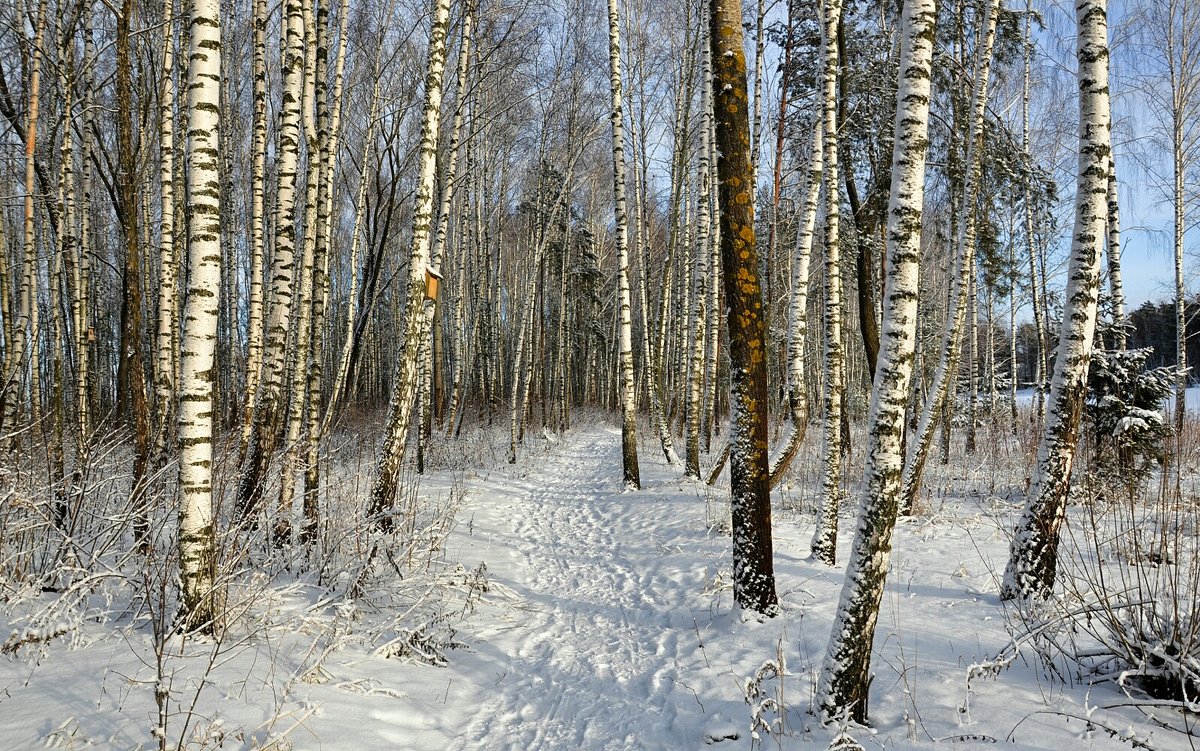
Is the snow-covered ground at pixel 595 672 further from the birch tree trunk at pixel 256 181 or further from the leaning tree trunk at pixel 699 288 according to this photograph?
the leaning tree trunk at pixel 699 288

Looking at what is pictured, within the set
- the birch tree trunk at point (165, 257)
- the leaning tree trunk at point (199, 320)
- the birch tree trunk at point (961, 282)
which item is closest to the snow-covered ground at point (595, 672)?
the leaning tree trunk at point (199, 320)

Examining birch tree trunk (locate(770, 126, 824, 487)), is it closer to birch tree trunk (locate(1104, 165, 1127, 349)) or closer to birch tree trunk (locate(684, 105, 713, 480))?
birch tree trunk (locate(684, 105, 713, 480))

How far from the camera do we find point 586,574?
19.6ft

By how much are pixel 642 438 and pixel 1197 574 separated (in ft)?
47.2

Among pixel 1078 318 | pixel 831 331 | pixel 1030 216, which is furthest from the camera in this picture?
pixel 1030 216

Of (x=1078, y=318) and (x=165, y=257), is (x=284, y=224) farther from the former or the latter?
(x=1078, y=318)

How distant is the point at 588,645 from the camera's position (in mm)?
4328

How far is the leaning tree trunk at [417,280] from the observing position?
5.96 metres

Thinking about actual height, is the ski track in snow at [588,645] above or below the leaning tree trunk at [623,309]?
below

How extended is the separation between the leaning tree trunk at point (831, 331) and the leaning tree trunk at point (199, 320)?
4.69 m

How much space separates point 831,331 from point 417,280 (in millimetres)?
4271

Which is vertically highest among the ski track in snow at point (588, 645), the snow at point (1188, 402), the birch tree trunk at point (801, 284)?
the birch tree trunk at point (801, 284)

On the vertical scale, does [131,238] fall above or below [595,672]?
above

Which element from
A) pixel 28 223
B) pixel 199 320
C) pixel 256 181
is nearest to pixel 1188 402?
pixel 256 181
